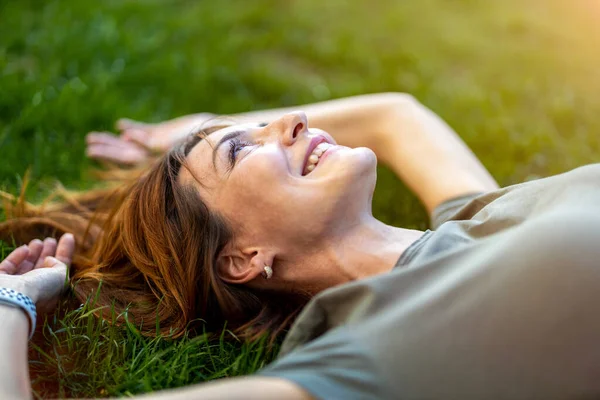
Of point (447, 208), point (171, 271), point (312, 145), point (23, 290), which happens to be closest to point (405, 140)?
point (447, 208)

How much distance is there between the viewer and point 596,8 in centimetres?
569

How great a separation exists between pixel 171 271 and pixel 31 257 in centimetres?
77

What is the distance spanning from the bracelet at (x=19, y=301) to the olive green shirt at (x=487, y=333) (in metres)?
0.97

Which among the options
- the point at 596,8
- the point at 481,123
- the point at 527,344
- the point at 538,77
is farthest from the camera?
the point at 596,8

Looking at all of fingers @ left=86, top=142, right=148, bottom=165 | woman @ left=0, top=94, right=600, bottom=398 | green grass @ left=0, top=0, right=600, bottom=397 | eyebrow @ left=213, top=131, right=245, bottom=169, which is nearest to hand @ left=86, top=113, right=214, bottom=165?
fingers @ left=86, top=142, right=148, bottom=165

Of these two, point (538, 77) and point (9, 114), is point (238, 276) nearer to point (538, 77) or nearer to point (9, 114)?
point (9, 114)

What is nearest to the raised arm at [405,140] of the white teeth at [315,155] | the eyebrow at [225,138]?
the eyebrow at [225,138]

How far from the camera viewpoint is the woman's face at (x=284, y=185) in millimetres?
2459

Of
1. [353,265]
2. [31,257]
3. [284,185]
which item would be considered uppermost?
[284,185]

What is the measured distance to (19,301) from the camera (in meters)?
2.39

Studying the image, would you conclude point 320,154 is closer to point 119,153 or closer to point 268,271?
point 268,271

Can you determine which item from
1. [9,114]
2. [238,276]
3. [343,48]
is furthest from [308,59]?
[238,276]

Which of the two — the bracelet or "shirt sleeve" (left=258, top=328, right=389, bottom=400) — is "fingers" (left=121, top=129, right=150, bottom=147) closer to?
the bracelet

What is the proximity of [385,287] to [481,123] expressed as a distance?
2.57 metres
